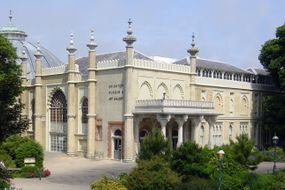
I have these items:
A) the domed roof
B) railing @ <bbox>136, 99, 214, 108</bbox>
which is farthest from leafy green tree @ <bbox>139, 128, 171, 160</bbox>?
the domed roof

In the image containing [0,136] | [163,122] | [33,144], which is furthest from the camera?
[163,122]

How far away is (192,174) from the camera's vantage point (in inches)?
1057

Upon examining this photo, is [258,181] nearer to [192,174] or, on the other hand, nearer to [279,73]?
[192,174]

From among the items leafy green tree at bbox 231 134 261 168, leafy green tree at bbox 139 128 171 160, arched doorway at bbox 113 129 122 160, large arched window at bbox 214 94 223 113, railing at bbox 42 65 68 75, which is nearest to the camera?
leafy green tree at bbox 139 128 171 160

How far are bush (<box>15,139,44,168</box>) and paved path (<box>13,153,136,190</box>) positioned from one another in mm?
1501

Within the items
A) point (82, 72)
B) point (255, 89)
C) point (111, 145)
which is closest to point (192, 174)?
point (111, 145)

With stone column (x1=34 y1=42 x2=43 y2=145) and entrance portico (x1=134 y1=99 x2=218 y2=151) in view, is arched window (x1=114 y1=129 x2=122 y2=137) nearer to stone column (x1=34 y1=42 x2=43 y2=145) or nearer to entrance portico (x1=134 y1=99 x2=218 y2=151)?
entrance portico (x1=134 y1=99 x2=218 y2=151)

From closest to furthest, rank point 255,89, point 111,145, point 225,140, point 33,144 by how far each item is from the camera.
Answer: point 33,144, point 111,145, point 225,140, point 255,89

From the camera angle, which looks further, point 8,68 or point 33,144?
point 33,144

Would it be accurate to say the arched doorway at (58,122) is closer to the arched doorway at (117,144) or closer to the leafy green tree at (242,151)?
the arched doorway at (117,144)

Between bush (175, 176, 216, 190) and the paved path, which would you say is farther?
the paved path

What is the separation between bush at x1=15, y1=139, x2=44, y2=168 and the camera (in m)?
37.8

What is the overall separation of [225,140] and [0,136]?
1619 inches

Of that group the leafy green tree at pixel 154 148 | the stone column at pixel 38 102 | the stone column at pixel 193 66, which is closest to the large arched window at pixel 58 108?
the stone column at pixel 38 102
